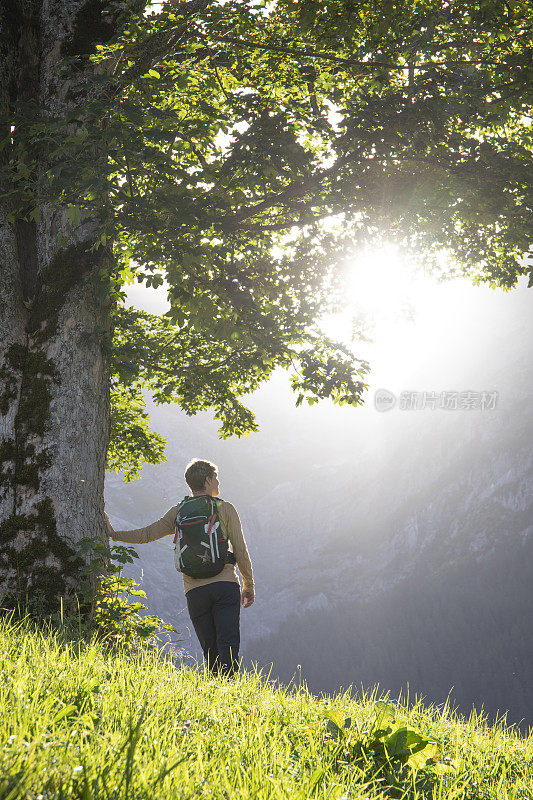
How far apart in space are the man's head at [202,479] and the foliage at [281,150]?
1893 mm

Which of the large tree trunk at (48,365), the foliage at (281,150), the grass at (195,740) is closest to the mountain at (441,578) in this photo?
the foliage at (281,150)

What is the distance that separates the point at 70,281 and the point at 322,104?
4522 mm

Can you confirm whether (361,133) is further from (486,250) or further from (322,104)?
(486,250)

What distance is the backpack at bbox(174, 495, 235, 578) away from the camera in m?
4.76

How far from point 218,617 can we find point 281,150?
5.58 m

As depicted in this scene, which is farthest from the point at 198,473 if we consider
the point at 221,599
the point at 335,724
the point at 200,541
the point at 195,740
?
the point at 195,740

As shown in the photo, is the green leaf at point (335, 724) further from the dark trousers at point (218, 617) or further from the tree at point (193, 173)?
the tree at point (193, 173)

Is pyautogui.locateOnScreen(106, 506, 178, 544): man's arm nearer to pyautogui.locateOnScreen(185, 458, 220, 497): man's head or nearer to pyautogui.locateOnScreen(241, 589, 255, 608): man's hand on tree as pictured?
pyautogui.locateOnScreen(185, 458, 220, 497): man's head

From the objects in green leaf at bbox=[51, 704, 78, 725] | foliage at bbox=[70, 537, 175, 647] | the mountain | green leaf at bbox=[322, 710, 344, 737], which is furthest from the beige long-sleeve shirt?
the mountain

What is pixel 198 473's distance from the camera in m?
5.21

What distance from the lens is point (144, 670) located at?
10.7 feet

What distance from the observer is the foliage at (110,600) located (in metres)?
4.78

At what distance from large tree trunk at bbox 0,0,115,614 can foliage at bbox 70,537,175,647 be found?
Result: 0.43ft

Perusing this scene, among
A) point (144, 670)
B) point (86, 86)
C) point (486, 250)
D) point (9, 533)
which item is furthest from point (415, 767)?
point (486, 250)
